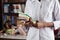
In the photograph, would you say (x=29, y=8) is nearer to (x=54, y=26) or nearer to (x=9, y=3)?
(x=54, y=26)

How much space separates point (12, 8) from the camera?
15.3ft

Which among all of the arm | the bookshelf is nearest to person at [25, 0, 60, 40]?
the arm

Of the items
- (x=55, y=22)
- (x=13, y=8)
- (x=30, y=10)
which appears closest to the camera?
(x=55, y=22)

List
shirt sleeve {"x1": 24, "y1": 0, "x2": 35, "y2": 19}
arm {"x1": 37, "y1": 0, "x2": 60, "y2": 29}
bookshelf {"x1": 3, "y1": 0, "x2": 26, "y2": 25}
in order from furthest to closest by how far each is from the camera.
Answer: bookshelf {"x1": 3, "y1": 0, "x2": 26, "y2": 25} → shirt sleeve {"x1": 24, "y1": 0, "x2": 35, "y2": 19} → arm {"x1": 37, "y1": 0, "x2": 60, "y2": 29}

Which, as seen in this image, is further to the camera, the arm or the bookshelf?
the bookshelf

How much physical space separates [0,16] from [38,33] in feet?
10.7

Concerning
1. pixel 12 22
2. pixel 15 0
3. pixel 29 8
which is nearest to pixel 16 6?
pixel 15 0

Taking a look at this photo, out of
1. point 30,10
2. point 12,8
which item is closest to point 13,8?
point 12,8

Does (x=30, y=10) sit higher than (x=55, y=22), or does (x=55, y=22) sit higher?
(x=30, y=10)

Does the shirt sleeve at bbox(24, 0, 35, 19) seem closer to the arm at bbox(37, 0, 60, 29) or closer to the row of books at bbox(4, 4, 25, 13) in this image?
the arm at bbox(37, 0, 60, 29)

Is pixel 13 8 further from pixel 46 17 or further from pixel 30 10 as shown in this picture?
pixel 46 17

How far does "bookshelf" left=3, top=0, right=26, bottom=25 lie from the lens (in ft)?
15.0

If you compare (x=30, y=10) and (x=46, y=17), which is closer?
(x=46, y=17)

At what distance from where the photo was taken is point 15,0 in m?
4.55
